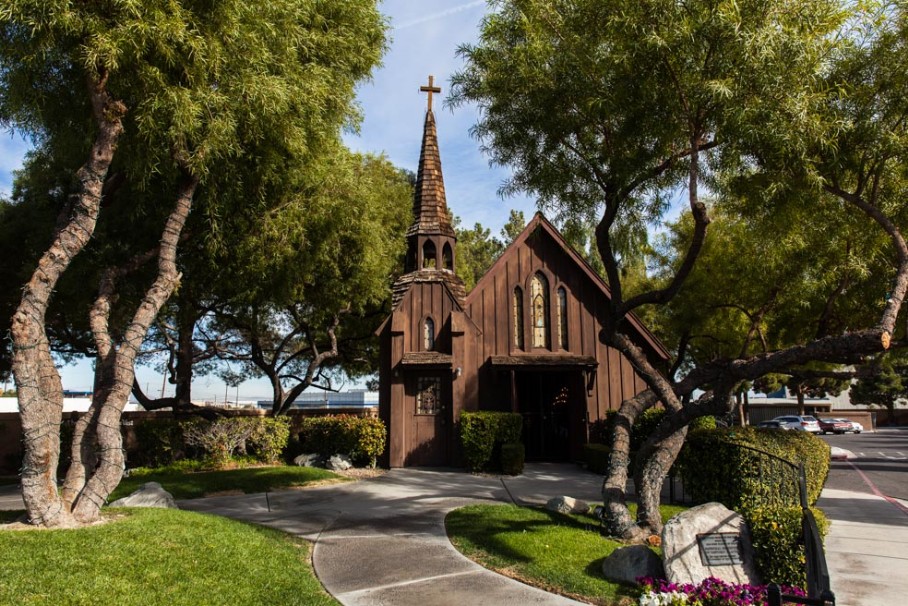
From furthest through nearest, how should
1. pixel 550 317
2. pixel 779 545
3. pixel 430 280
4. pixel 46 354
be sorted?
pixel 550 317 → pixel 430 280 → pixel 46 354 → pixel 779 545

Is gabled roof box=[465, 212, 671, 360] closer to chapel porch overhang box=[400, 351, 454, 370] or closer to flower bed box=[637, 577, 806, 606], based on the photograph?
chapel porch overhang box=[400, 351, 454, 370]

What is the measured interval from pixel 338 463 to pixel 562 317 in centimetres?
784

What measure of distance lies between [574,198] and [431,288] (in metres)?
8.19

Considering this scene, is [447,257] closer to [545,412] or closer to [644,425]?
[545,412]

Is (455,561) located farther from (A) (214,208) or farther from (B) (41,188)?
(B) (41,188)

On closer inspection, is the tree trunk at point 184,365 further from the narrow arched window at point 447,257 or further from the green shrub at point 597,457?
the green shrub at point 597,457

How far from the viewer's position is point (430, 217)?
1941cm

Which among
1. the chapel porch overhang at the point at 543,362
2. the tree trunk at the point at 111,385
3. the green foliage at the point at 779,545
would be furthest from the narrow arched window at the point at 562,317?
the tree trunk at the point at 111,385

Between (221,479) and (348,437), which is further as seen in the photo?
(348,437)

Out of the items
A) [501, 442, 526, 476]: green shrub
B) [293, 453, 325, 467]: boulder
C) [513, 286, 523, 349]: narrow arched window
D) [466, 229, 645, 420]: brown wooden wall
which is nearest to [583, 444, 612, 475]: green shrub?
[466, 229, 645, 420]: brown wooden wall

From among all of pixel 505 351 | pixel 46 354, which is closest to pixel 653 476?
pixel 46 354

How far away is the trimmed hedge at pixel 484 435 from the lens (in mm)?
15742

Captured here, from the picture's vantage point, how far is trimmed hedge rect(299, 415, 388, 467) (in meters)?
16.8

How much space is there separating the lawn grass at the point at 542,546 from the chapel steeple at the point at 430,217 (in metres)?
10.0
